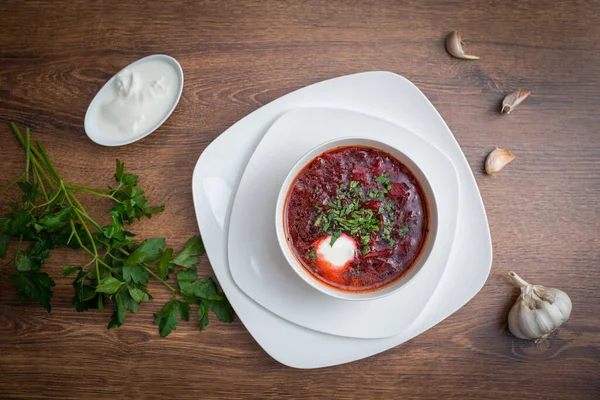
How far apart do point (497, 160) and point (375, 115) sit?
0.64m

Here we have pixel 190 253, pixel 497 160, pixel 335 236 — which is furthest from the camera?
pixel 497 160

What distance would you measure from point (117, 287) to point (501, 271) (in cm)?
176

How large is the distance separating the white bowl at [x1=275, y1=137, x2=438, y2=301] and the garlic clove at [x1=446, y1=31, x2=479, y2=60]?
0.73 m

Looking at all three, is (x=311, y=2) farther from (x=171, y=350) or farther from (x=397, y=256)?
(x=171, y=350)

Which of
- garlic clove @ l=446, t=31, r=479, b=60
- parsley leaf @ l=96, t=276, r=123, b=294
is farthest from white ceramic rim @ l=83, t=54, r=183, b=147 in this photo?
garlic clove @ l=446, t=31, r=479, b=60

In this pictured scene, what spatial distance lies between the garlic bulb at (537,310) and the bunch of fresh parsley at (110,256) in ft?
4.31

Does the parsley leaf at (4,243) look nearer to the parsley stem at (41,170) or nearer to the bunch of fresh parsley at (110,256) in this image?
the bunch of fresh parsley at (110,256)

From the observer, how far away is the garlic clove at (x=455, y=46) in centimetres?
242

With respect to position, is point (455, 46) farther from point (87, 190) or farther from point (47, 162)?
point (47, 162)

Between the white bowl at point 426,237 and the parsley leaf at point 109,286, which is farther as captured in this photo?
the parsley leaf at point 109,286

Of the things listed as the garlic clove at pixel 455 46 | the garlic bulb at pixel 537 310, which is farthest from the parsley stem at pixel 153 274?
the garlic clove at pixel 455 46

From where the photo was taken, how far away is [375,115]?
225 cm

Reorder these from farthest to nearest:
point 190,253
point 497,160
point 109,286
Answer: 1. point 497,160
2. point 190,253
3. point 109,286

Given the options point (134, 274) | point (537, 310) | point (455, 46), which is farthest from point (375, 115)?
point (134, 274)
